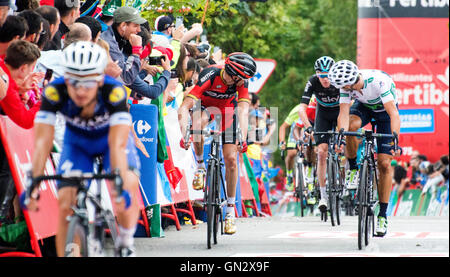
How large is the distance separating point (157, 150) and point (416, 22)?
1792 centimetres

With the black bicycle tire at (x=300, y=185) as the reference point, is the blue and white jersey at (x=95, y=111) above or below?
above

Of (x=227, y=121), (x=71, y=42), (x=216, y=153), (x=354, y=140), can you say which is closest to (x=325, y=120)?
(x=354, y=140)

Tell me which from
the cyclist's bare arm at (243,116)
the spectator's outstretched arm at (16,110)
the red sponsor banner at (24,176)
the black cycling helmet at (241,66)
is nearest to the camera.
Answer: the red sponsor banner at (24,176)

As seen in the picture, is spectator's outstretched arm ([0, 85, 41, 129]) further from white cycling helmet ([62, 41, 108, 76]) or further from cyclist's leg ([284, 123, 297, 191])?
cyclist's leg ([284, 123, 297, 191])

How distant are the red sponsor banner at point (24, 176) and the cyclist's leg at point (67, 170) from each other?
4.39ft

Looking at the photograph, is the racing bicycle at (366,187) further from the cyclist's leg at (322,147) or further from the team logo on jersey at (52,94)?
the team logo on jersey at (52,94)

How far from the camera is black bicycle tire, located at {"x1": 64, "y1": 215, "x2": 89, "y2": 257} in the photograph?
5.90 m

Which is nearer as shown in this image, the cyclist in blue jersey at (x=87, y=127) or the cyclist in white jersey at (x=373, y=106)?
the cyclist in blue jersey at (x=87, y=127)

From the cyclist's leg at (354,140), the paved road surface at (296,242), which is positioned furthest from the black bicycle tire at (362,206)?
the cyclist's leg at (354,140)

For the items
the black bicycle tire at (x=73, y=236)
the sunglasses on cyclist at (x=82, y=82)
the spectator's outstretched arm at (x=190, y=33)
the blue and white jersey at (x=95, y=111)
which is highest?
the spectator's outstretched arm at (x=190, y=33)

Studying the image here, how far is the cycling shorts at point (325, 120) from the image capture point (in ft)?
48.2

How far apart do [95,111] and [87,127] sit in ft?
0.42
